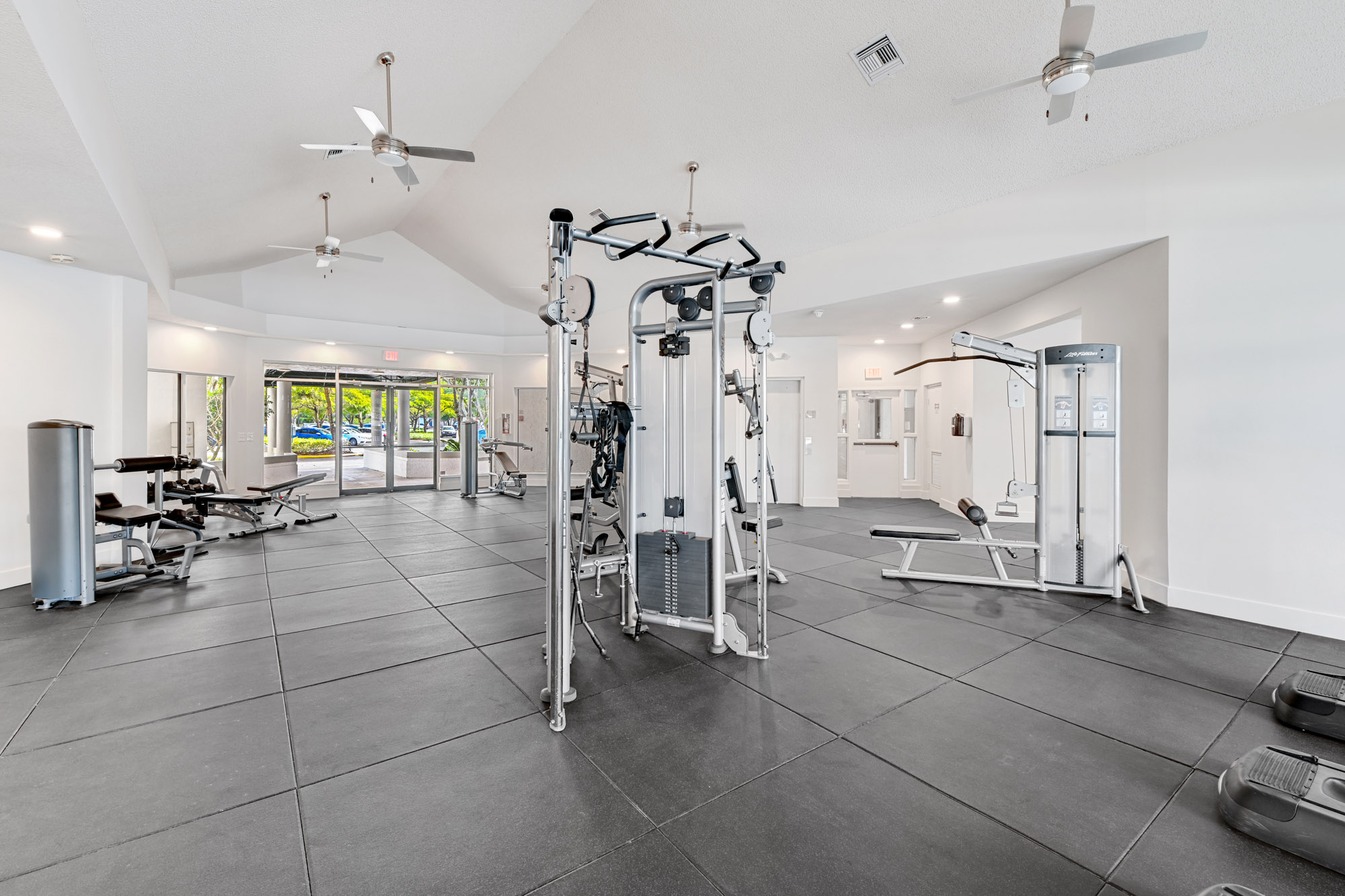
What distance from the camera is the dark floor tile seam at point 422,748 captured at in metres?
2.11

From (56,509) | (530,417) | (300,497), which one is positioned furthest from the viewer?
(530,417)

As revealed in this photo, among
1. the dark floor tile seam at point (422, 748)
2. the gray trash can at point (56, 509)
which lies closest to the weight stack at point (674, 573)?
the dark floor tile seam at point (422, 748)

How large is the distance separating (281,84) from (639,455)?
368cm

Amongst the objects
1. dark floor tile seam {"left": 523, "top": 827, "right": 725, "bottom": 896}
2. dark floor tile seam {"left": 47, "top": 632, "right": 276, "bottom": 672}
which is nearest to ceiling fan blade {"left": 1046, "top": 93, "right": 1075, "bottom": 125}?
dark floor tile seam {"left": 523, "top": 827, "right": 725, "bottom": 896}

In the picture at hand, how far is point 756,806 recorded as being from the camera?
1.96 m

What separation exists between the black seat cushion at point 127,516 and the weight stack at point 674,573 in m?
4.32

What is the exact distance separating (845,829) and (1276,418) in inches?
167

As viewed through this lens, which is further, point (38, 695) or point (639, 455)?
point (639, 455)

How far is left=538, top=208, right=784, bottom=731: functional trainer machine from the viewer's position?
8.30ft

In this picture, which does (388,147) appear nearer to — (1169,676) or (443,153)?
(443,153)

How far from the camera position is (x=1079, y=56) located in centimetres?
294

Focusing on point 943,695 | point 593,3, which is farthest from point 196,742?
point 593,3

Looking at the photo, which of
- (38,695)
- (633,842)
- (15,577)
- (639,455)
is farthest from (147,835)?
(15,577)

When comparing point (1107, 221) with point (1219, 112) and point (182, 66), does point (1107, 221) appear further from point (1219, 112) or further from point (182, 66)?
point (182, 66)
